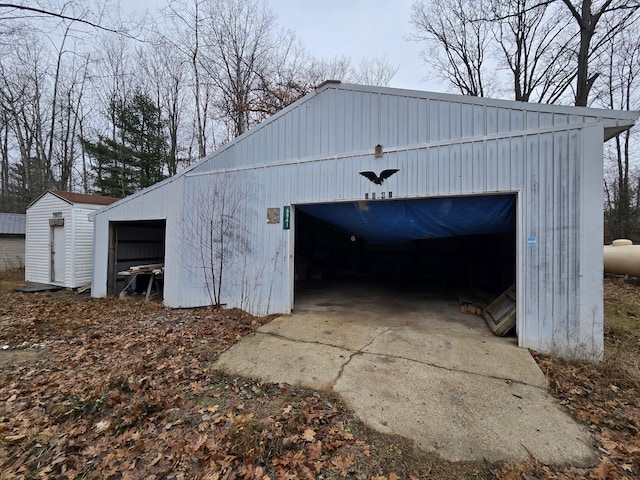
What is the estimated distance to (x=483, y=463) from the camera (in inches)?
84.4

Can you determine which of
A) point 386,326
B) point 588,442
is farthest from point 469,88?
point 588,442

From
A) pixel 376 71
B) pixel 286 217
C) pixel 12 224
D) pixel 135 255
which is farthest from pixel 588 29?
pixel 12 224

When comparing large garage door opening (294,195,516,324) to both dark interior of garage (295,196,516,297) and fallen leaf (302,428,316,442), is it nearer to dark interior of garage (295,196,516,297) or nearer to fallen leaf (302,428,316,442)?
dark interior of garage (295,196,516,297)

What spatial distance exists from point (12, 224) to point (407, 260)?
65.9ft

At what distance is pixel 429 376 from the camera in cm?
339

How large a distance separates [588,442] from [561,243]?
252 cm

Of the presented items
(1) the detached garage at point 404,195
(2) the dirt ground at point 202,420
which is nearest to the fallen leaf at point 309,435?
(2) the dirt ground at point 202,420

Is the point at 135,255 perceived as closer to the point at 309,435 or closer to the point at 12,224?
the point at 309,435

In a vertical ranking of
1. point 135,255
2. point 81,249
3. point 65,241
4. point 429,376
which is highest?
point 65,241

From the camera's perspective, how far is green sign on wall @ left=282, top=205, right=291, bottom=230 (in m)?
5.73

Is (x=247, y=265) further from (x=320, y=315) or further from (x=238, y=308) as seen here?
(x=320, y=315)

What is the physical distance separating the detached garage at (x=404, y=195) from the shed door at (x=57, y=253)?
3.32 m

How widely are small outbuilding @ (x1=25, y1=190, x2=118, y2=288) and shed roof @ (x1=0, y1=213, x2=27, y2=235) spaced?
17.3ft

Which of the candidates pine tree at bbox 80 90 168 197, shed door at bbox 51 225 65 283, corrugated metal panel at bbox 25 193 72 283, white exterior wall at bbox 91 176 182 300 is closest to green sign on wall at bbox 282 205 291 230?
white exterior wall at bbox 91 176 182 300
